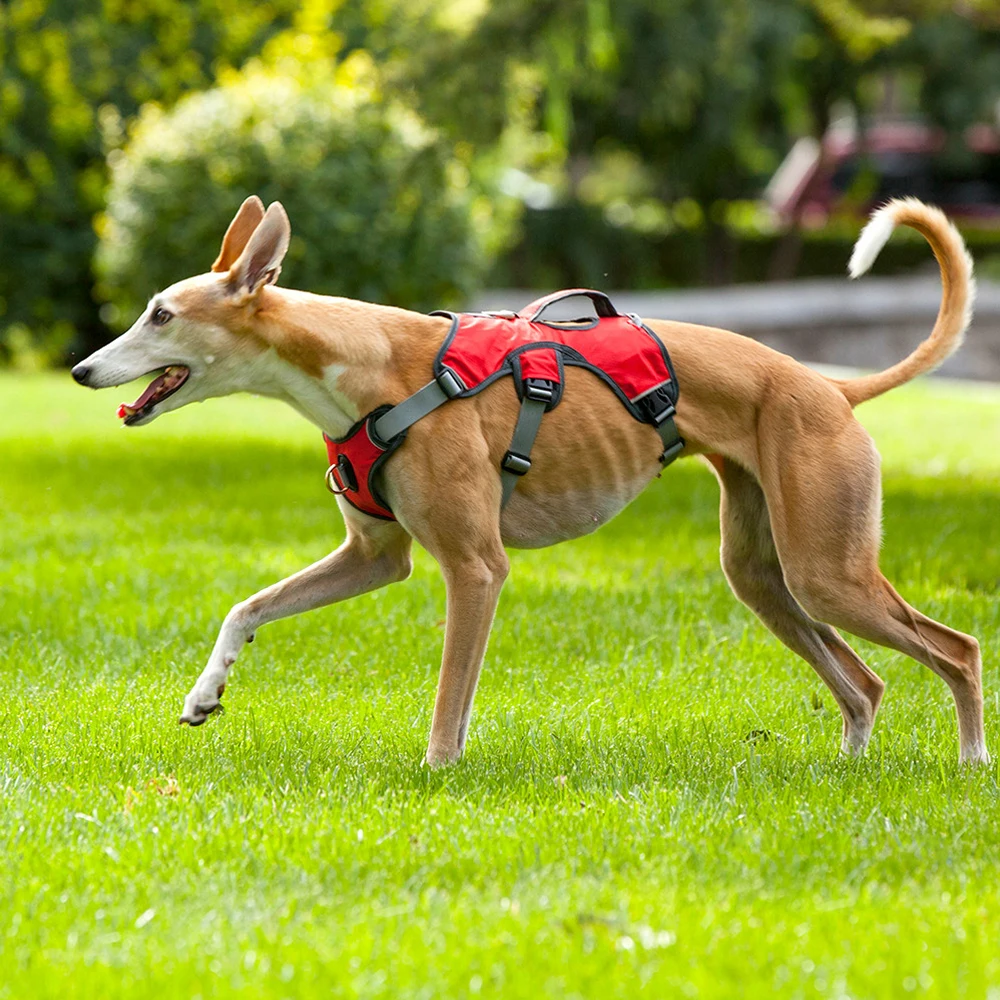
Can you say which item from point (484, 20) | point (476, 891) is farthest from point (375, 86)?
point (476, 891)

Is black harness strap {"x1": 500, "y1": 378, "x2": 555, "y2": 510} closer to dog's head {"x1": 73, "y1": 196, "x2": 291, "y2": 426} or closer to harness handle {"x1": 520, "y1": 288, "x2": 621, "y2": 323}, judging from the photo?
harness handle {"x1": 520, "y1": 288, "x2": 621, "y2": 323}

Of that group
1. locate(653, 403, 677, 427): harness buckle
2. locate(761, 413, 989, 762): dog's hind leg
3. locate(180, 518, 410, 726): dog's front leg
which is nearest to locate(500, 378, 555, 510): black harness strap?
locate(653, 403, 677, 427): harness buckle

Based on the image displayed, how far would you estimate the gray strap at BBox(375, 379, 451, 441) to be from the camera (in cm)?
448

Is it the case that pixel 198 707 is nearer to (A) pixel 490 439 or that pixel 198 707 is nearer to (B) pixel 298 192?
(A) pixel 490 439

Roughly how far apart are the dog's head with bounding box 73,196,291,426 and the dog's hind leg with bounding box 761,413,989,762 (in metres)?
1.61

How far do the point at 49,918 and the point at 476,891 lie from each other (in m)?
0.97

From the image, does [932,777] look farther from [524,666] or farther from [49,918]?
[49,918]

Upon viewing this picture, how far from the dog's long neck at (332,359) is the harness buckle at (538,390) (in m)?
0.31

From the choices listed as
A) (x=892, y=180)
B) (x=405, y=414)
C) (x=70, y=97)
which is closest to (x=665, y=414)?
(x=405, y=414)

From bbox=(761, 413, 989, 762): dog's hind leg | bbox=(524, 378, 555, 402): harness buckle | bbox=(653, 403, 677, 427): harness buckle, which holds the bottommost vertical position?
bbox=(761, 413, 989, 762): dog's hind leg

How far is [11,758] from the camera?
4727mm

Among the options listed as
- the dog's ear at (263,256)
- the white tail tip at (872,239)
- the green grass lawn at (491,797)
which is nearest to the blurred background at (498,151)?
the green grass lawn at (491,797)

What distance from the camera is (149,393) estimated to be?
4.40m

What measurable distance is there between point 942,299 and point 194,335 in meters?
2.39
